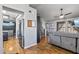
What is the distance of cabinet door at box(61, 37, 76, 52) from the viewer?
3.16 m

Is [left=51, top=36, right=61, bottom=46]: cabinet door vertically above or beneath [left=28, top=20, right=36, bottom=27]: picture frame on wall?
beneath

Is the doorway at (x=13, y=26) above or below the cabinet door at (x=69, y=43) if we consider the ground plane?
above

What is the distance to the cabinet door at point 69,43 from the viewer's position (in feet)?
10.4

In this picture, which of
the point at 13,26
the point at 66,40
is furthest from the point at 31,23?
the point at 66,40

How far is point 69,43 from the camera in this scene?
3328 mm

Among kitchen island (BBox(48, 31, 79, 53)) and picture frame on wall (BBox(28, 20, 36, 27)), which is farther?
picture frame on wall (BBox(28, 20, 36, 27))

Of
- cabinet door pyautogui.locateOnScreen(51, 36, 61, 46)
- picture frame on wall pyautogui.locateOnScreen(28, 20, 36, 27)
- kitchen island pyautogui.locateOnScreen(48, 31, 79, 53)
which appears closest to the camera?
kitchen island pyautogui.locateOnScreen(48, 31, 79, 53)

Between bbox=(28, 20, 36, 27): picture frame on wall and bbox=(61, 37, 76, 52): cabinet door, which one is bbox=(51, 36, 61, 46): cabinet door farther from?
bbox=(28, 20, 36, 27): picture frame on wall

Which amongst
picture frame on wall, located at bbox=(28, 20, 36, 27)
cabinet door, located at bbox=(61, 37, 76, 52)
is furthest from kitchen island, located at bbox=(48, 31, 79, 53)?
picture frame on wall, located at bbox=(28, 20, 36, 27)

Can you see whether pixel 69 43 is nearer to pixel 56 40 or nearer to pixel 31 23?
pixel 56 40

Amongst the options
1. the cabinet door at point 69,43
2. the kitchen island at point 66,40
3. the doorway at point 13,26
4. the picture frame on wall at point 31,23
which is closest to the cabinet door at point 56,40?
the kitchen island at point 66,40

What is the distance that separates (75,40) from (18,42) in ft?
7.11

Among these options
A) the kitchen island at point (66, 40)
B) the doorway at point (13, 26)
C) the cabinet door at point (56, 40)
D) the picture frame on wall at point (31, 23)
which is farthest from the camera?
the cabinet door at point (56, 40)

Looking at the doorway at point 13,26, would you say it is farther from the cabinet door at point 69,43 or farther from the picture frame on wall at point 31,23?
the cabinet door at point 69,43
